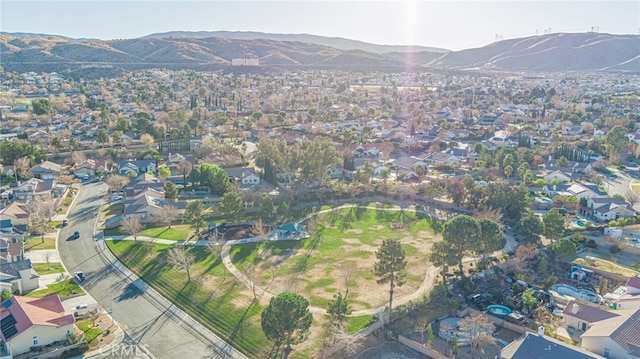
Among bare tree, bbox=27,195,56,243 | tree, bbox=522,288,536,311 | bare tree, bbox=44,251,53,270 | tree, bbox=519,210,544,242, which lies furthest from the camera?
bare tree, bbox=27,195,56,243

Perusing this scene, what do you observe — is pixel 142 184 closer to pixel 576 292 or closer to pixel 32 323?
pixel 32 323

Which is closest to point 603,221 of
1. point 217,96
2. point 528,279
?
point 528,279

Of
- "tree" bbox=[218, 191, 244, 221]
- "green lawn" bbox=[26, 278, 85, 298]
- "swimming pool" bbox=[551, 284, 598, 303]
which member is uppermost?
"tree" bbox=[218, 191, 244, 221]

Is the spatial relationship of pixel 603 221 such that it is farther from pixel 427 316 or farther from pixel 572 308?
pixel 427 316

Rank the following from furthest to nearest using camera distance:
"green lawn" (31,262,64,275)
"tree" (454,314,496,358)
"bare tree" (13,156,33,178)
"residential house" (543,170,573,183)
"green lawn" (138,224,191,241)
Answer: "residential house" (543,170,573,183) < "bare tree" (13,156,33,178) < "green lawn" (138,224,191,241) < "green lawn" (31,262,64,275) < "tree" (454,314,496,358)

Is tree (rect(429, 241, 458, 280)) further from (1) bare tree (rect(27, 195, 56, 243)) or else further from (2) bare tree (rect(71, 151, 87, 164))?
(2) bare tree (rect(71, 151, 87, 164))

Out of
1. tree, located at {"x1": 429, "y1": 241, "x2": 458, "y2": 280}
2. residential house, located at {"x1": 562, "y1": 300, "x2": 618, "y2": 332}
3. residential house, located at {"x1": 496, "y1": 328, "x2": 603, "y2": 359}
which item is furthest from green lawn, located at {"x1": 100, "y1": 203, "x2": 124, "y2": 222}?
residential house, located at {"x1": 562, "y1": 300, "x2": 618, "y2": 332}
